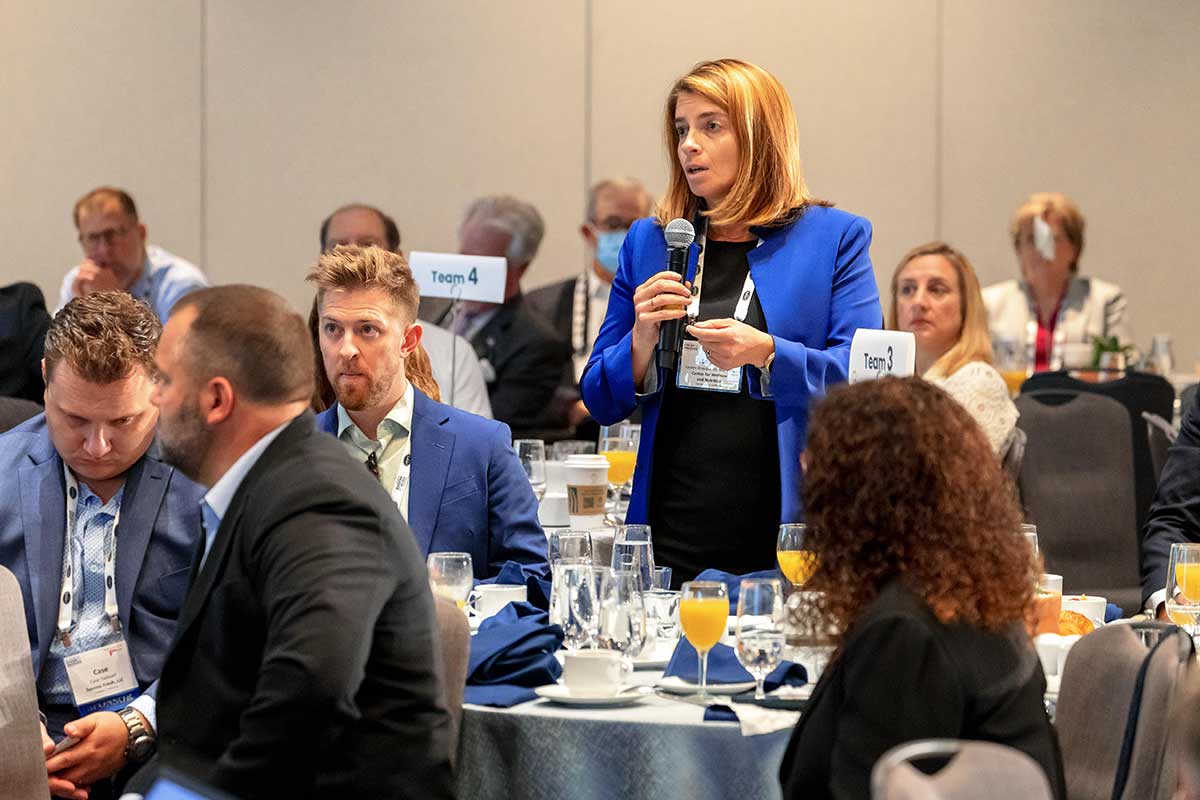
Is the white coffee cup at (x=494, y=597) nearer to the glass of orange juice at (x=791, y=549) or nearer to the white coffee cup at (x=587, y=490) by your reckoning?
the glass of orange juice at (x=791, y=549)

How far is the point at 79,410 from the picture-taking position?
9.27 feet

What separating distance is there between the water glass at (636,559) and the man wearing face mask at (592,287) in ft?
13.2

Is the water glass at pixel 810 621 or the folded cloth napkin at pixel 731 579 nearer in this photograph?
the water glass at pixel 810 621

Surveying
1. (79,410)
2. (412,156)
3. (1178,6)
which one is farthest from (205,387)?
(1178,6)

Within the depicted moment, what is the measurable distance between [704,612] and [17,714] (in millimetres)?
1107

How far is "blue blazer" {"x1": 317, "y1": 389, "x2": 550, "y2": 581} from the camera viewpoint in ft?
10.6

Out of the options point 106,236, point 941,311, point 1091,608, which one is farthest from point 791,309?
point 106,236

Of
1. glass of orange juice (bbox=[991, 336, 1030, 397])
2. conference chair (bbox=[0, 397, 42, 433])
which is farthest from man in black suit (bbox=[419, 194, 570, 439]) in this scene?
conference chair (bbox=[0, 397, 42, 433])

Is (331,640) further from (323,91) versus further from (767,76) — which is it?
(323,91)

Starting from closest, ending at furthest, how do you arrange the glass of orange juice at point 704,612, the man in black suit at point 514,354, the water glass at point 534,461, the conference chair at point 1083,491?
1. the glass of orange juice at point 704,612
2. the water glass at point 534,461
3. the conference chair at point 1083,491
4. the man in black suit at point 514,354

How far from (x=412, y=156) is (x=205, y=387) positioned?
256 inches

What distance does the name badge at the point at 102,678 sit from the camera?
9.01ft

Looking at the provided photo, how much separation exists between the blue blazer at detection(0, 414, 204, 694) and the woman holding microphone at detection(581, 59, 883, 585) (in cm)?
93

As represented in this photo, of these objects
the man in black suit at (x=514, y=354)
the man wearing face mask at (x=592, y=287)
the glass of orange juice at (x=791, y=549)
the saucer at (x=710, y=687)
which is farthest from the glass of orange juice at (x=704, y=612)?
the man wearing face mask at (x=592, y=287)
